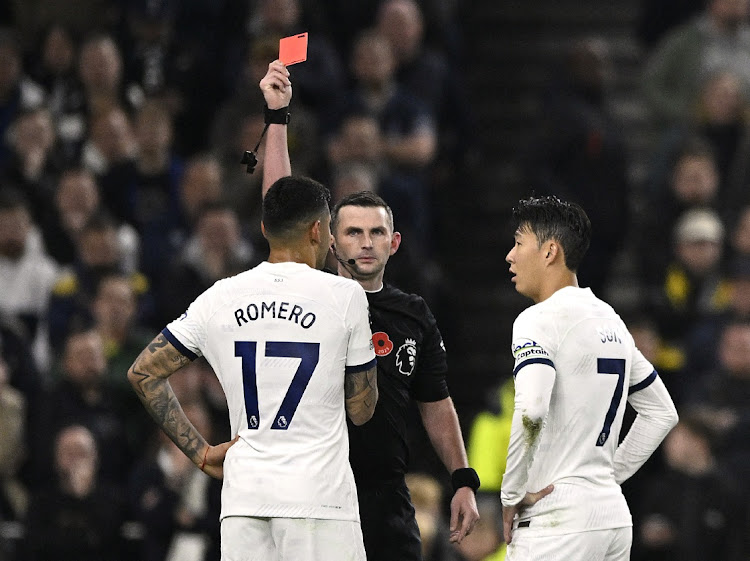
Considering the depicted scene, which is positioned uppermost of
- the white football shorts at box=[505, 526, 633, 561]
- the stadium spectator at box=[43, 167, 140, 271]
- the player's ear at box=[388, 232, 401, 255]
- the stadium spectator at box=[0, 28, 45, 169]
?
the stadium spectator at box=[0, 28, 45, 169]

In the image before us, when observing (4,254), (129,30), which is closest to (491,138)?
(129,30)

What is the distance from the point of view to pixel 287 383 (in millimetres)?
5574

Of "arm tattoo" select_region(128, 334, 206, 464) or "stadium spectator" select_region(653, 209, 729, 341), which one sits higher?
"stadium spectator" select_region(653, 209, 729, 341)

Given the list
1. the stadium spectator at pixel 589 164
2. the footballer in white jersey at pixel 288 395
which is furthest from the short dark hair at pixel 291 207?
the stadium spectator at pixel 589 164

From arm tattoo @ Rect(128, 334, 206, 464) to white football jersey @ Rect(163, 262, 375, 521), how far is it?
0.20 meters

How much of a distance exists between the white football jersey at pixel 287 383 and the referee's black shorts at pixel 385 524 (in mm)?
597

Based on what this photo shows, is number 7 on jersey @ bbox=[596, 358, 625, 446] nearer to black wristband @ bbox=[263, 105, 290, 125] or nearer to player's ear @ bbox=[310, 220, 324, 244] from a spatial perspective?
player's ear @ bbox=[310, 220, 324, 244]

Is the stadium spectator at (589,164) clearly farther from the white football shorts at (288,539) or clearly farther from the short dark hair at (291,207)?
the white football shorts at (288,539)

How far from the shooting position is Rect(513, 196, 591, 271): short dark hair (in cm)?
597

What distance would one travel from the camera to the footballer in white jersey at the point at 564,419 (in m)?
5.74

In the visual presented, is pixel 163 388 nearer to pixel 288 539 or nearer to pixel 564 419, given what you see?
pixel 288 539

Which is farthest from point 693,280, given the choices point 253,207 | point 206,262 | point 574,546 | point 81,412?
point 574,546

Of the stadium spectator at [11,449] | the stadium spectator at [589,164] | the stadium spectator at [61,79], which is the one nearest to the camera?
the stadium spectator at [11,449]

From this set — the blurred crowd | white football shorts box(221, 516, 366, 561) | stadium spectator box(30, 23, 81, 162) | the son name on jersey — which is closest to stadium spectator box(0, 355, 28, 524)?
the blurred crowd
